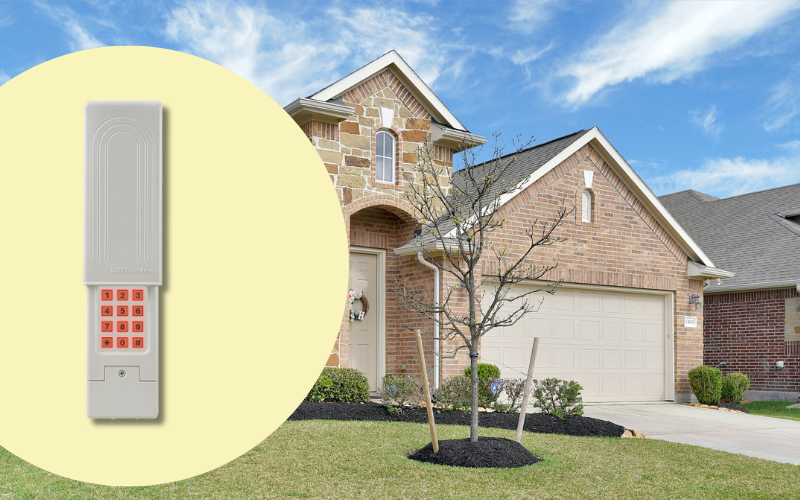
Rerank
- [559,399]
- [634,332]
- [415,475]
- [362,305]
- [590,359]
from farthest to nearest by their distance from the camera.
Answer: [634,332] → [590,359] → [362,305] → [559,399] → [415,475]

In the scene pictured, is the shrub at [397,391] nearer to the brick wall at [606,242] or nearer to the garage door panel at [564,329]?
the brick wall at [606,242]

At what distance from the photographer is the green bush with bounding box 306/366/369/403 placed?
1031 centimetres

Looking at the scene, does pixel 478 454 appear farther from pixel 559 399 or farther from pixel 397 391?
pixel 559 399

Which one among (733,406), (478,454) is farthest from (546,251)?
(478,454)

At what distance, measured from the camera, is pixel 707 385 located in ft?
48.6

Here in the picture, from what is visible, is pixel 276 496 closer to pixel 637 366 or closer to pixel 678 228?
pixel 637 366

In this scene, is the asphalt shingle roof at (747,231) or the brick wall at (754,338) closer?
the brick wall at (754,338)

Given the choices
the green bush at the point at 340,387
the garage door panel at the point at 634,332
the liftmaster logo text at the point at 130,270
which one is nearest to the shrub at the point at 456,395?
the green bush at the point at 340,387

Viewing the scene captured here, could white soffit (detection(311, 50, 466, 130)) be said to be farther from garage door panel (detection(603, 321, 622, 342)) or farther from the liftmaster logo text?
the liftmaster logo text

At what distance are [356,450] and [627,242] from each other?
9418mm

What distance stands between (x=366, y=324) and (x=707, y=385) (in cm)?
730

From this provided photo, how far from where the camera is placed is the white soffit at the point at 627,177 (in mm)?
13820

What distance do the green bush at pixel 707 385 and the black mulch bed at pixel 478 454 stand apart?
905 centimetres

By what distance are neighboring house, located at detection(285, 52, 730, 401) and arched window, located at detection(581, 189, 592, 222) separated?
0.03 meters
